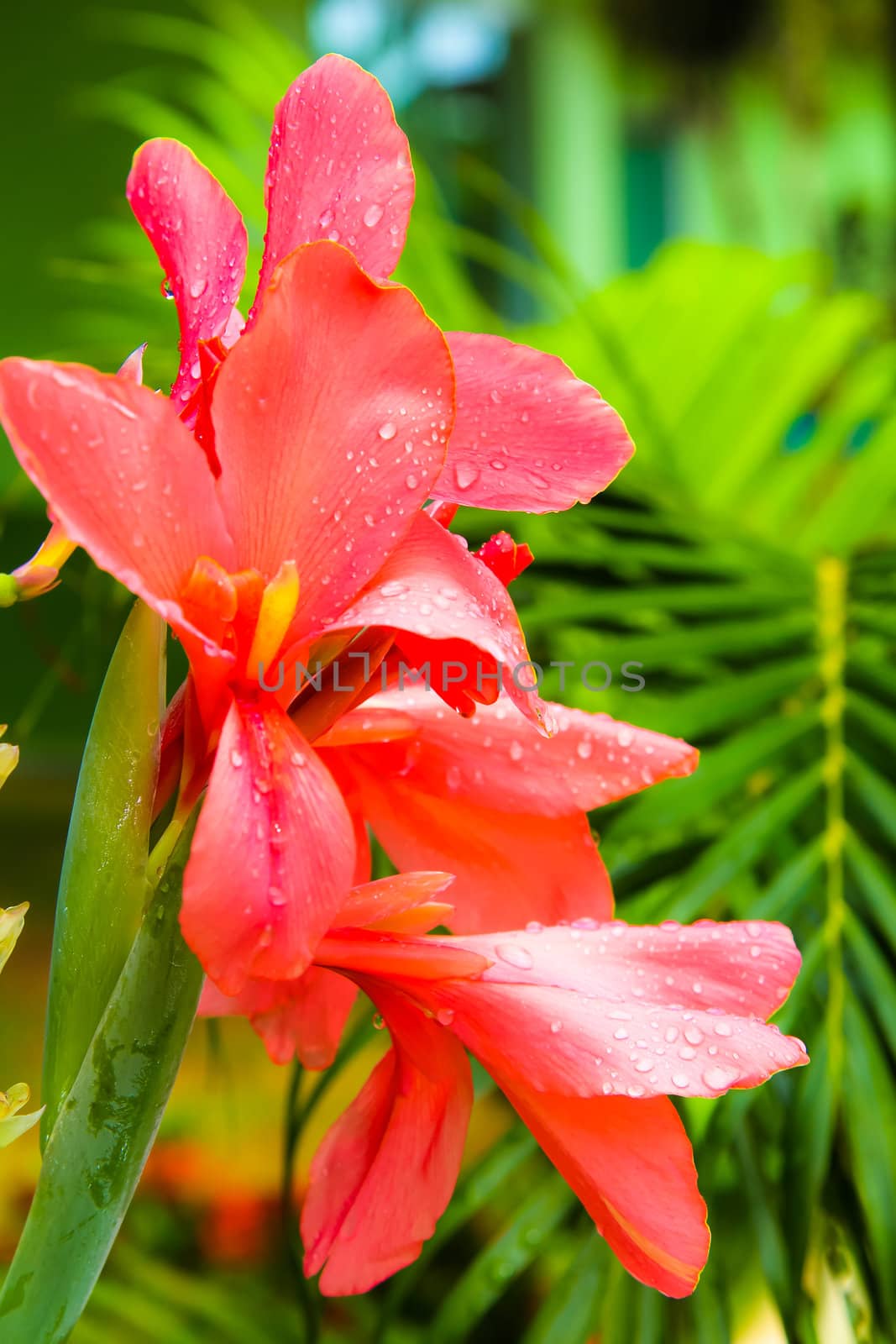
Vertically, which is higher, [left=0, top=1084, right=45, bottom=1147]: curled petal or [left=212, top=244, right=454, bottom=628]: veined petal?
[left=212, top=244, right=454, bottom=628]: veined petal

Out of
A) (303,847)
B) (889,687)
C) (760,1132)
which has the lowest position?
(760,1132)

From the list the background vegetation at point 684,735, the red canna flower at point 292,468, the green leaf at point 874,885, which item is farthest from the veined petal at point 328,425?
the green leaf at point 874,885

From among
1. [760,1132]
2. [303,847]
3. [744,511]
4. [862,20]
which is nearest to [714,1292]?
[760,1132]

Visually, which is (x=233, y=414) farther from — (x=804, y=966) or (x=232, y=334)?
(x=804, y=966)

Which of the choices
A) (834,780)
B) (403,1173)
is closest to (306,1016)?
(403,1173)

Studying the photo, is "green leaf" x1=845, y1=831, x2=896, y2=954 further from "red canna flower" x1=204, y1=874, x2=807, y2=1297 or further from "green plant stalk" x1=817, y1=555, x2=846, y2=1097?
"red canna flower" x1=204, y1=874, x2=807, y2=1297

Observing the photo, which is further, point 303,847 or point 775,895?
point 775,895

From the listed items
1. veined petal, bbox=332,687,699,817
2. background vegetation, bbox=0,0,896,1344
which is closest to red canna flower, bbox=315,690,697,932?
veined petal, bbox=332,687,699,817
